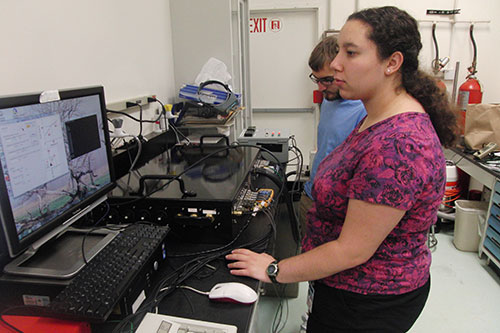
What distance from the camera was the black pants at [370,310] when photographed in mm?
894

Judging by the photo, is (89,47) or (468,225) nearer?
(89,47)

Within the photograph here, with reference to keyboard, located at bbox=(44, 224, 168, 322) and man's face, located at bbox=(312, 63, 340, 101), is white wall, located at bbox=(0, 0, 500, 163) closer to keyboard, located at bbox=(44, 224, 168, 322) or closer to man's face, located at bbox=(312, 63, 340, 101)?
keyboard, located at bbox=(44, 224, 168, 322)

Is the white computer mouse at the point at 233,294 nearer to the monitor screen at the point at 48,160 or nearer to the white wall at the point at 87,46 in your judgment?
the monitor screen at the point at 48,160

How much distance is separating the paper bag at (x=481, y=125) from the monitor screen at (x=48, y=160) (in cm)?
256

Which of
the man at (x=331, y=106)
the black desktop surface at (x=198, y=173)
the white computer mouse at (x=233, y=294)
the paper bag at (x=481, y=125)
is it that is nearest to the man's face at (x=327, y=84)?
the man at (x=331, y=106)

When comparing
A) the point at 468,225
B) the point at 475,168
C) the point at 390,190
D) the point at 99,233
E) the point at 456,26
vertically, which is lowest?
the point at 468,225

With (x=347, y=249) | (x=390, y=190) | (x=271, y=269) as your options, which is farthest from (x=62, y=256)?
(x=390, y=190)

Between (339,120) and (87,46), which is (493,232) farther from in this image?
(87,46)

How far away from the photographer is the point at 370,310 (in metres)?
0.90

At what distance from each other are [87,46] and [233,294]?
47.2 inches

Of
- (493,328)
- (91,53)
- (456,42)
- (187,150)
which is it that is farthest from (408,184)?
(456,42)

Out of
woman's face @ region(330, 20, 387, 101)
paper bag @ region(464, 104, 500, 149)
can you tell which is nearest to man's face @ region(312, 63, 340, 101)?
woman's face @ region(330, 20, 387, 101)

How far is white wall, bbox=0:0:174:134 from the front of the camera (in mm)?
1077

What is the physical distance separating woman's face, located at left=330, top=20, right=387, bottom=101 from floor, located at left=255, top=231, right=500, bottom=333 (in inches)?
56.2
